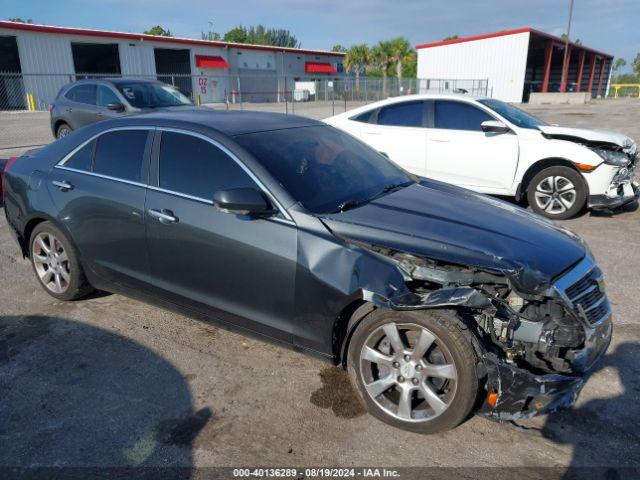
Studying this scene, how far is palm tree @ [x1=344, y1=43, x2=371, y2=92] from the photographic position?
203 feet

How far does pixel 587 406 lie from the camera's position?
10.1 feet

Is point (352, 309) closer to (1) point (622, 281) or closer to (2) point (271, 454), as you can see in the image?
(2) point (271, 454)

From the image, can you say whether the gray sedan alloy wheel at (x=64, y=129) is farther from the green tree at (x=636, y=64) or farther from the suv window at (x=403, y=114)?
the green tree at (x=636, y=64)

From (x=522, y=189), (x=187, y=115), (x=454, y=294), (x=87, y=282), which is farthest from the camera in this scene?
(x=522, y=189)

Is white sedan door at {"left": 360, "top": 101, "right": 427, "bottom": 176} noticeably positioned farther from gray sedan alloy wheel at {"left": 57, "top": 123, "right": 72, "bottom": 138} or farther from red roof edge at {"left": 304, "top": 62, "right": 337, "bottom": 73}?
red roof edge at {"left": 304, "top": 62, "right": 337, "bottom": 73}

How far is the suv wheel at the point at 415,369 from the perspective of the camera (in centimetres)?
266

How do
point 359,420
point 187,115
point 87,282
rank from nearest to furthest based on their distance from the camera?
point 359,420 < point 187,115 < point 87,282

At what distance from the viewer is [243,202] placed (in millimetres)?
3020

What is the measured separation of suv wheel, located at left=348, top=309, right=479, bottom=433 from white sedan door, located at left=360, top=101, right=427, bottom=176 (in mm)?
5180

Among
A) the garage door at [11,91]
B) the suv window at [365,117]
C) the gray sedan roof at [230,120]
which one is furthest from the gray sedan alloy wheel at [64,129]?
the garage door at [11,91]

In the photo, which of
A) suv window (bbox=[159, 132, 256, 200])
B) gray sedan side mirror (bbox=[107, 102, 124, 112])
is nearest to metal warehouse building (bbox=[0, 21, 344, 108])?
gray sedan side mirror (bbox=[107, 102, 124, 112])

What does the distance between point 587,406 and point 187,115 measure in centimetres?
346

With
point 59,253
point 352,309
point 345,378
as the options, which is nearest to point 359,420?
point 345,378

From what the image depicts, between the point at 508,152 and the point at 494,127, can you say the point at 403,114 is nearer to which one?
the point at 494,127
